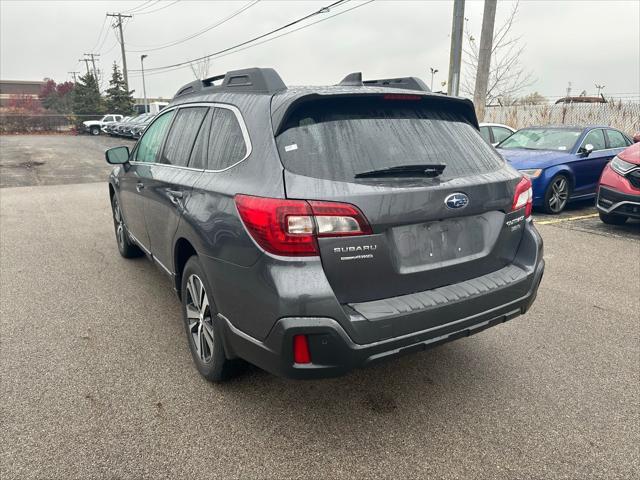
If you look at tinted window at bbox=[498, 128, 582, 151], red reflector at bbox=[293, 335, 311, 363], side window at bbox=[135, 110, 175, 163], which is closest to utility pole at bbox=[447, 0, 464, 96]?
tinted window at bbox=[498, 128, 582, 151]

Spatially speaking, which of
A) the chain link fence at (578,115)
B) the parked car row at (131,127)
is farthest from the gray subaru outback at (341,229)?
the parked car row at (131,127)

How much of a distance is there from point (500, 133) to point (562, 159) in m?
3.57

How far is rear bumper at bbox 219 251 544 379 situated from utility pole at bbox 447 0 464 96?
12.2 metres

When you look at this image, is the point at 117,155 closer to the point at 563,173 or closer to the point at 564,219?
the point at 564,219

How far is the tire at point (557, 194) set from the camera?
8.16 m

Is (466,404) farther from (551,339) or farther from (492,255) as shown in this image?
(551,339)

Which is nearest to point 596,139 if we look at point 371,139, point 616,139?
point 616,139

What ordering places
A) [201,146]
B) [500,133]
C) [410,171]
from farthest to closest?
1. [500,133]
2. [201,146]
3. [410,171]

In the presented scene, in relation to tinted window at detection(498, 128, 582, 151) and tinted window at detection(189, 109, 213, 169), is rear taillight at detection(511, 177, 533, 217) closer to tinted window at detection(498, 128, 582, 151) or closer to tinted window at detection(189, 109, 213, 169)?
tinted window at detection(189, 109, 213, 169)

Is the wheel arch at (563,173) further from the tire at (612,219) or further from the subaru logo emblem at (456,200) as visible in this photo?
the subaru logo emblem at (456,200)

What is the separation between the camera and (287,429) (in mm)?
2578

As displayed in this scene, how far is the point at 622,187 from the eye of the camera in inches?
263

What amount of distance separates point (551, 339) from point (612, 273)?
2148 mm

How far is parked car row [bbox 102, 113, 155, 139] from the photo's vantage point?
27241 millimetres
